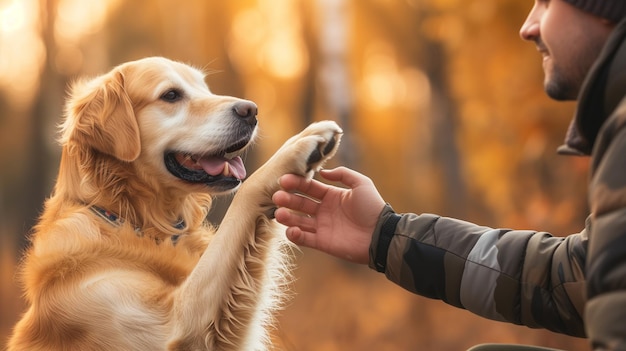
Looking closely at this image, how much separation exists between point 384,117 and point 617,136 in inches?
744

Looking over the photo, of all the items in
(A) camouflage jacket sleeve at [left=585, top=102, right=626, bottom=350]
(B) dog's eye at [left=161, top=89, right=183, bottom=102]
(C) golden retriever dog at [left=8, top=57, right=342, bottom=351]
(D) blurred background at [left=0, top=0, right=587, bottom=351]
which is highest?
(A) camouflage jacket sleeve at [left=585, top=102, right=626, bottom=350]

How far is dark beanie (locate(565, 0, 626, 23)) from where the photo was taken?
60.8 inches

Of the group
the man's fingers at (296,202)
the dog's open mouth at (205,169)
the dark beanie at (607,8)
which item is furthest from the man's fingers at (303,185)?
the dark beanie at (607,8)

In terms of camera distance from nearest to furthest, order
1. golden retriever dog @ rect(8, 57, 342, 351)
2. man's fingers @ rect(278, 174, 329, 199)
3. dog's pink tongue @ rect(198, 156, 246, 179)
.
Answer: man's fingers @ rect(278, 174, 329, 199)
golden retriever dog @ rect(8, 57, 342, 351)
dog's pink tongue @ rect(198, 156, 246, 179)

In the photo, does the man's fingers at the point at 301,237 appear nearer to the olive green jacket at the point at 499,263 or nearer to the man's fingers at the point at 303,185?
the man's fingers at the point at 303,185

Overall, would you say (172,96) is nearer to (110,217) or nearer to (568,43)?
(110,217)

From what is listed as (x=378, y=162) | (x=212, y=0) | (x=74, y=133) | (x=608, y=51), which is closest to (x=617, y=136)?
(x=608, y=51)

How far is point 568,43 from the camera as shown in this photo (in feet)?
5.48

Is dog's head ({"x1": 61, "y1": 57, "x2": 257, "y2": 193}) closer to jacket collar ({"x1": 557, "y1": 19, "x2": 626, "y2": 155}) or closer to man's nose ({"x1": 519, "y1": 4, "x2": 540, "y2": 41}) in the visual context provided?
man's nose ({"x1": 519, "y1": 4, "x2": 540, "y2": 41})

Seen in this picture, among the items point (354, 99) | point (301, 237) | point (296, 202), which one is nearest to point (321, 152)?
point (296, 202)

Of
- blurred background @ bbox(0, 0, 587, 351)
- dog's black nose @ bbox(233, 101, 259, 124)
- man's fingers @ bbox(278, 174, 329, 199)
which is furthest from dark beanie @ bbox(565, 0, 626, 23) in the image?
blurred background @ bbox(0, 0, 587, 351)

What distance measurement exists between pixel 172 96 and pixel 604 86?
2.06 m

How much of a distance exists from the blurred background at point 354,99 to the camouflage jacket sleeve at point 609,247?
4788 mm

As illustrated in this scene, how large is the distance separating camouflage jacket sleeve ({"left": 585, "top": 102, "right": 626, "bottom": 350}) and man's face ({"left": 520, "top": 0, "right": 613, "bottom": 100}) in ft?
1.37
